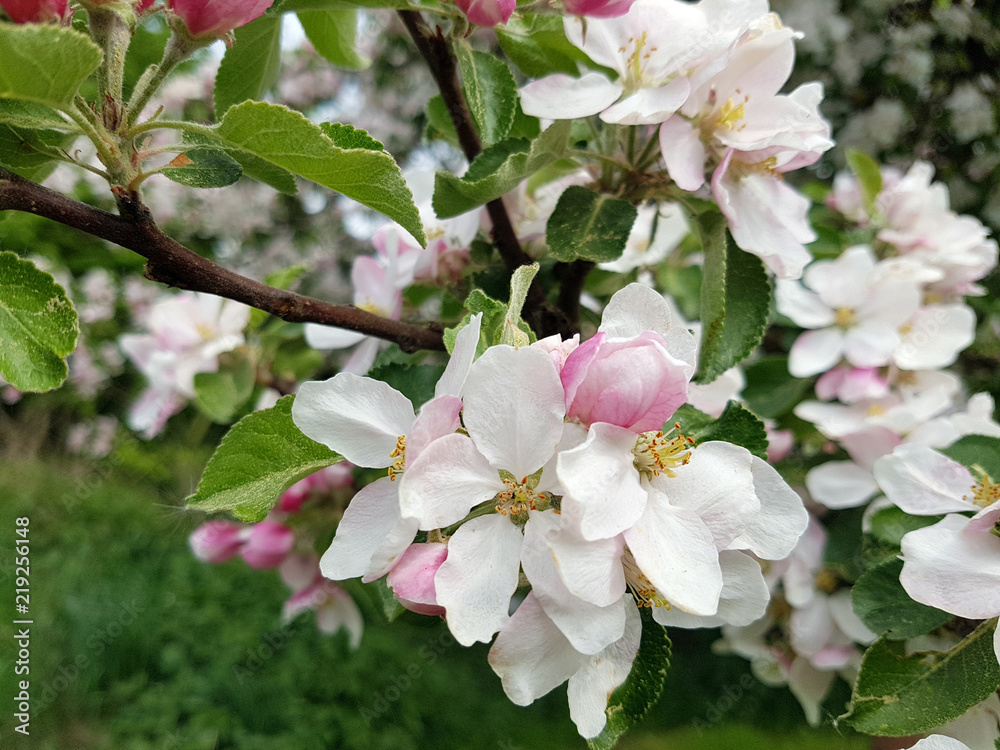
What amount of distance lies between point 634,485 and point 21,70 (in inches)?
16.4

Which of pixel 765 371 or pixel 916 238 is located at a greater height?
pixel 916 238

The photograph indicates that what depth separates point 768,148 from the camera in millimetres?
628

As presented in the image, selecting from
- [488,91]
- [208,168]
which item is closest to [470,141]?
[488,91]

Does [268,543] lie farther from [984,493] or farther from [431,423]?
[984,493]

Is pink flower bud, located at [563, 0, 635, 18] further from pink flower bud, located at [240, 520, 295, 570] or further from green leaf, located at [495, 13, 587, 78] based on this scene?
pink flower bud, located at [240, 520, 295, 570]

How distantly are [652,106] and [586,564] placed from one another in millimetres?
400

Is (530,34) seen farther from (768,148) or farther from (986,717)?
(986,717)

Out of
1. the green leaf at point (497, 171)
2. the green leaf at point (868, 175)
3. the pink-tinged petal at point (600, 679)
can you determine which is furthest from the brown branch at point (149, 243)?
the green leaf at point (868, 175)

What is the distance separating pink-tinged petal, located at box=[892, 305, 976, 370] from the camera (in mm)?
1046

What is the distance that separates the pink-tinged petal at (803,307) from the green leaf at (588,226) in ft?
1.87

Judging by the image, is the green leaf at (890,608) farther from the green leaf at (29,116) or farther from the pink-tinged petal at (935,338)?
the green leaf at (29,116)

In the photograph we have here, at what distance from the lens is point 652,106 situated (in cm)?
59

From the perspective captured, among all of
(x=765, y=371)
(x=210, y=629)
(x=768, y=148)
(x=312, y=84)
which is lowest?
(x=210, y=629)

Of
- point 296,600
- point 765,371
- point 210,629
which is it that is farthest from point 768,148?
point 210,629
